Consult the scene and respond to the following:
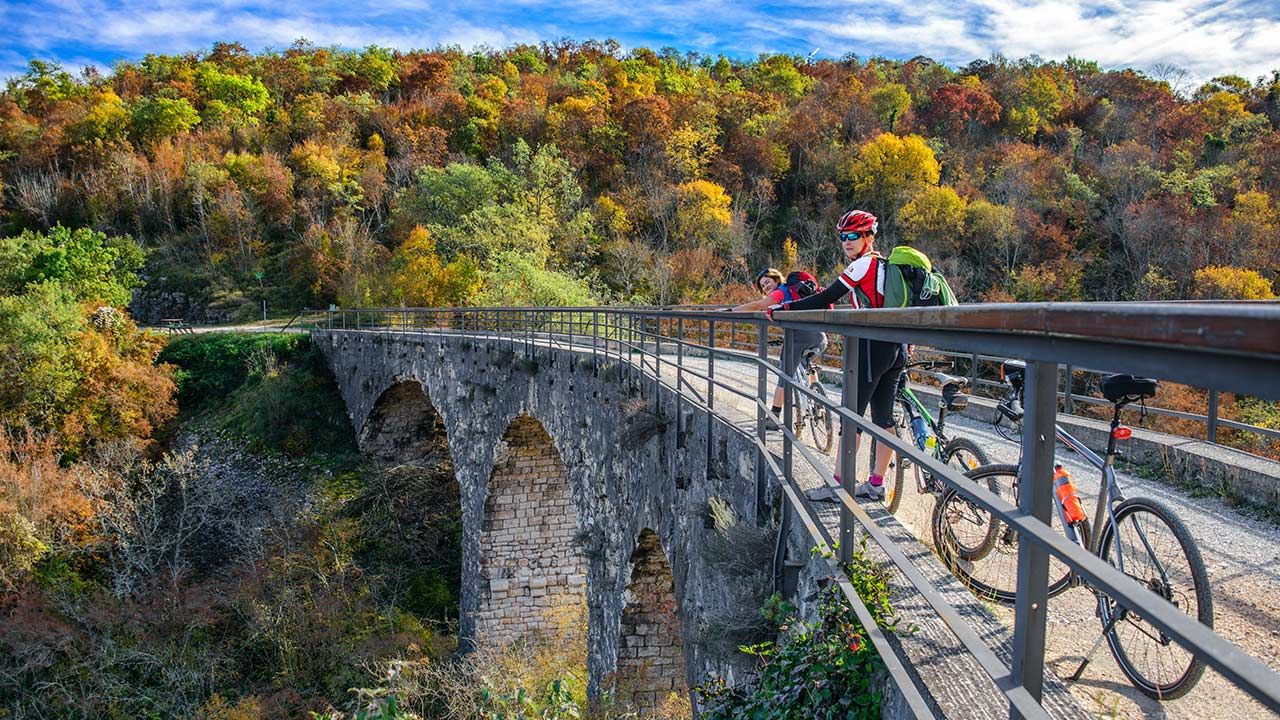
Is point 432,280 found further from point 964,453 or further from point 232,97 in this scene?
point 232,97

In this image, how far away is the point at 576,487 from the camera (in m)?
11.9

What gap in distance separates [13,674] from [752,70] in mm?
61500

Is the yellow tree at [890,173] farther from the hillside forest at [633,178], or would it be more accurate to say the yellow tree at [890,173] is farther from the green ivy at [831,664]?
the green ivy at [831,664]

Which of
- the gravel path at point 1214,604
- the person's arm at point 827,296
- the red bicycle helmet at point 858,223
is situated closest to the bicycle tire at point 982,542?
the gravel path at point 1214,604

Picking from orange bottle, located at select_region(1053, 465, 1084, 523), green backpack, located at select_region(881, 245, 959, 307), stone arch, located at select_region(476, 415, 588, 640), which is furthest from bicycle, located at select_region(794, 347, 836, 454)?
stone arch, located at select_region(476, 415, 588, 640)

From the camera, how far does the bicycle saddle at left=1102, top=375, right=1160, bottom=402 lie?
257 cm

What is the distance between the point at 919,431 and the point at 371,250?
A: 3861cm

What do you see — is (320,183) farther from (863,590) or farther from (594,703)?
(863,590)

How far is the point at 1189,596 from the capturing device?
2461 mm

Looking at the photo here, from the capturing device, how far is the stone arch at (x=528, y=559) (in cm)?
1670

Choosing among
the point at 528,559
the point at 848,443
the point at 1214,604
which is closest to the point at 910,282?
the point at 848,443

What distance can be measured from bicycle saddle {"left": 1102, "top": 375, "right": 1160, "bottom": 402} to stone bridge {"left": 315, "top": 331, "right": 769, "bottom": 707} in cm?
215

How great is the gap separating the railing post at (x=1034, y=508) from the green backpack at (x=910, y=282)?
90.5 inches

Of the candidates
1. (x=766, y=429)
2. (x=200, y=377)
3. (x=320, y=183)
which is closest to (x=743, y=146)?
(x=320, y=183)
